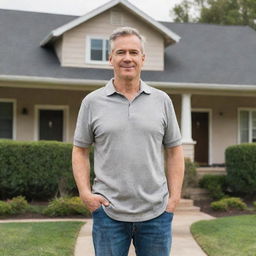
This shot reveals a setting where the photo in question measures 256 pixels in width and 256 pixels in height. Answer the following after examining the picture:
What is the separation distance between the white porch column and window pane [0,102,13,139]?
4.96 m

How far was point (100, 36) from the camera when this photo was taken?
48.5ft

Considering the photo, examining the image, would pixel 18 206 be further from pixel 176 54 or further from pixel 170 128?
pixel 176 54

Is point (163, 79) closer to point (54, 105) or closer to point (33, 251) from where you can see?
point (54, 105)

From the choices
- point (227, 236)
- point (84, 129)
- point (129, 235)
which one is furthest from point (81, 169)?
point (227, 236)

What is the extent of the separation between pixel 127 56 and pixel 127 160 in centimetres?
61

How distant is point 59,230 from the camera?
7918mm

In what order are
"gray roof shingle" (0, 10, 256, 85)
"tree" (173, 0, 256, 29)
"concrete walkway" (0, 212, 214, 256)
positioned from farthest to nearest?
"tree" (173, 0, 256, 29), "gray roof shingle" (0, 10, 256, 85), "concrete walkway" (0, 212, 214, 256)

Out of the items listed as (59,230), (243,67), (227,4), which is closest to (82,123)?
(59,230)

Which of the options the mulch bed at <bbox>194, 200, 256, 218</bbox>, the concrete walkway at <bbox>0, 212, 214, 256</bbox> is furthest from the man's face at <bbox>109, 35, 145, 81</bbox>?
the mulch bed at <bbox>194, 200, 256, 218</bbox>

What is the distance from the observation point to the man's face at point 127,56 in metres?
2.98

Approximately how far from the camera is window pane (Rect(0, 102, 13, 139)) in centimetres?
1472

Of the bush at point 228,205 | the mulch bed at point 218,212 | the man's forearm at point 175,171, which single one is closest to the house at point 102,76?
the mulch bed at point 218,212

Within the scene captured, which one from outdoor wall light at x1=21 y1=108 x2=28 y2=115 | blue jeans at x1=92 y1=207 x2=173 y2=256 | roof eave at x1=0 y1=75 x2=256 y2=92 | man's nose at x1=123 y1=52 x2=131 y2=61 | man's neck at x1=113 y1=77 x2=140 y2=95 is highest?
roof eave at x1=0 y1=75 x2=256 y2=92

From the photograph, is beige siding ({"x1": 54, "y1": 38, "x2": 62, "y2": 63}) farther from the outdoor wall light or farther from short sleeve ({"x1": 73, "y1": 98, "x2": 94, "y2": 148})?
short sleeve ({"x1": 73, "y1": 98, "x2": 94, "y2": 148})
